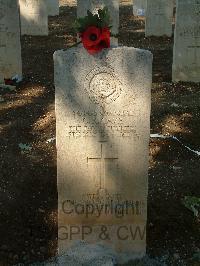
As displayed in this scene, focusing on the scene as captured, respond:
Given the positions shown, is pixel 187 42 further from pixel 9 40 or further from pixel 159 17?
pixel 159 17

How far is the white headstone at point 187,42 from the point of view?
8.30 meters

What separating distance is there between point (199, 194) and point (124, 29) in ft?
34.7

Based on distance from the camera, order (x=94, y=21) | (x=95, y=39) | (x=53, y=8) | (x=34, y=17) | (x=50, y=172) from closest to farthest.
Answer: (x=95, y=39), (x=94, y=21), (x=50, y=172), (x=34, y=17), (x=53, y=8)

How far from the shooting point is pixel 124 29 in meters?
14.6

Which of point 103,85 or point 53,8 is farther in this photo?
point 53,8

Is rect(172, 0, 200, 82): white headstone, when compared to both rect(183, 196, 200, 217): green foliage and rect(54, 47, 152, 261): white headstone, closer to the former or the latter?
rect(183, 196, 200, 217): green foliage

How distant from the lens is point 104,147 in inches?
142

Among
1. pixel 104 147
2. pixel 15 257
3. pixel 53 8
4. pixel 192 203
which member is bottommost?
pixel 15 257

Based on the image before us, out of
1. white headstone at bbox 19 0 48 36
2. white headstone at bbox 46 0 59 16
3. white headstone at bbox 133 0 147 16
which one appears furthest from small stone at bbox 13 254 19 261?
white headstone at bbox 46 0 59 16

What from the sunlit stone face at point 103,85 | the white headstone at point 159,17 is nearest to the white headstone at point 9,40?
the sunlit stone face at point 103,85

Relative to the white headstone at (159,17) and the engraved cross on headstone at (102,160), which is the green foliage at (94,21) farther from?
the white headstone at (159,17)

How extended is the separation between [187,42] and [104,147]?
5.51 meters

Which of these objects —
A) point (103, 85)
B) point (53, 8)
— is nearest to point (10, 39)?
point (103, 85)

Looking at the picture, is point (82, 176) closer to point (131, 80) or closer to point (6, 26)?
point (131, 80)
